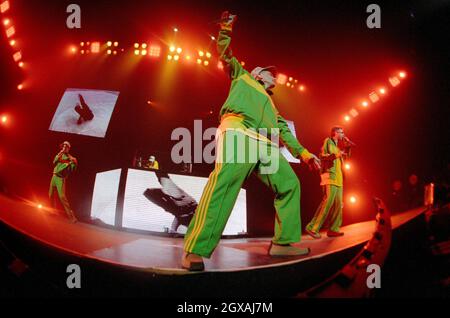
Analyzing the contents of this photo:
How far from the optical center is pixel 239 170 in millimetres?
1918

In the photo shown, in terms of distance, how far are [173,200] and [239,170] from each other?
358 cm

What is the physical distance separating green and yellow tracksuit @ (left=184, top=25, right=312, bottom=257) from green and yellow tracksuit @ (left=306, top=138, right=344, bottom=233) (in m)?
1.77

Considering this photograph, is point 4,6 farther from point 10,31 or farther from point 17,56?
point 17,56

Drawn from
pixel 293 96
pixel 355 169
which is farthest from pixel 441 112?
pixel 293 96

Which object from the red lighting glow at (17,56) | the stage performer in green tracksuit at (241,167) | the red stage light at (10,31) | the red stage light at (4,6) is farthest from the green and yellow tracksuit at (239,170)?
the red lighting glow at (17,56)

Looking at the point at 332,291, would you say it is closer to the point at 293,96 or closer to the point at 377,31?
the point at 377,31

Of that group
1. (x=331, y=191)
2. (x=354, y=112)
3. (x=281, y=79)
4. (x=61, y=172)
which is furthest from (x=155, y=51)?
(x=331, y=191)

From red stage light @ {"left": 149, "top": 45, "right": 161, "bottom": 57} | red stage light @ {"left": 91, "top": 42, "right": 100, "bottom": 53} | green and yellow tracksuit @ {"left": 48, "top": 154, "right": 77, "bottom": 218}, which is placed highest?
red stage light @ {"left": 91, "top": 42, "right": 100, "bottom": 53}

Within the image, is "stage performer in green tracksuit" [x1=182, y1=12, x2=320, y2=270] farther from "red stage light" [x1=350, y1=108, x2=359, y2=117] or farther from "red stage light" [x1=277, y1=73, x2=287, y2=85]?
"red stage light" [x1=277, y1=73, x2=287, y2=85]

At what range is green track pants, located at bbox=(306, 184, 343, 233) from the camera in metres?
3.79

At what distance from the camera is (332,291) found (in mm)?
1533

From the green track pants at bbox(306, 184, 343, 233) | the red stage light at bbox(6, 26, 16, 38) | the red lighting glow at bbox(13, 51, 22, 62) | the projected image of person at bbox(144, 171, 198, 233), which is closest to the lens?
the green track pants at bbox(306, 184, 343, 233)

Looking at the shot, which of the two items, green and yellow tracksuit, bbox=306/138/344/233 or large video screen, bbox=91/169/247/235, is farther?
large video screen, bbox=91/169/247/235

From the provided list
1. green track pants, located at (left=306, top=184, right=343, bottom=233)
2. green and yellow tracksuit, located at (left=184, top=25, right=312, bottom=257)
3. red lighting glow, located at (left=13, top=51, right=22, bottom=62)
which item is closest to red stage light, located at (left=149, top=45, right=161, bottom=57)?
red lighting glow, located at (left=13, top=51, right=22, bottom=62)
